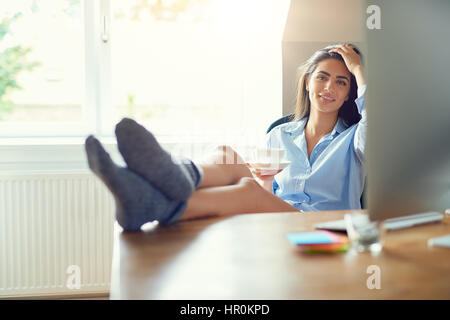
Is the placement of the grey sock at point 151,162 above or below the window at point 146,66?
below

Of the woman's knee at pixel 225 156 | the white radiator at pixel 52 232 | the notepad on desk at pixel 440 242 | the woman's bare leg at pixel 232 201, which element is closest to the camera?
the notepad on desk at pixel 440 242

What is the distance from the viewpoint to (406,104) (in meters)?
0.65

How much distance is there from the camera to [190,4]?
101 inches

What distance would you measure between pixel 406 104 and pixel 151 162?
0.44 m

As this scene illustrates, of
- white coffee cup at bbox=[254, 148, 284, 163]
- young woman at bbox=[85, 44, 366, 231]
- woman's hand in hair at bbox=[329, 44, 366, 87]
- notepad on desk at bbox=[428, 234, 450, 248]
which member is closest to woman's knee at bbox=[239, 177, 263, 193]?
young woman at bbox=[85, 44, 366, 231]

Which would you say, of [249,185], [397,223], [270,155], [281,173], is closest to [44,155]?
[281,173]

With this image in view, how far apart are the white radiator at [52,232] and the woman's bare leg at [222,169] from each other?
1176mm

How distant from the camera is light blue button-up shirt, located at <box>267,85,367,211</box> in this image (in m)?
1.74

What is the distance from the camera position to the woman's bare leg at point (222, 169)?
1.08 metres

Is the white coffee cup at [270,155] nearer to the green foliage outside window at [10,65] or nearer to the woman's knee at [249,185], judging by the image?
the woman's knee at [249,185]

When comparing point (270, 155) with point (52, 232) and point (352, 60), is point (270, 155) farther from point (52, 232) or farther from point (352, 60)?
point (52, 232)

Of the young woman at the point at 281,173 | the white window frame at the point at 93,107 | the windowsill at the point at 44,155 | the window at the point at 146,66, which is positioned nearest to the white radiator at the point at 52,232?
the windowsill at the point at 44,155

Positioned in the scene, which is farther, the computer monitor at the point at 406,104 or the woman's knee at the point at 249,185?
the woman's knee at the point at 249,185


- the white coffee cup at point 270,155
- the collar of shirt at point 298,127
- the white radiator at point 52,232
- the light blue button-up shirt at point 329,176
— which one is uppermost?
the collar of shirt at point 298,127
